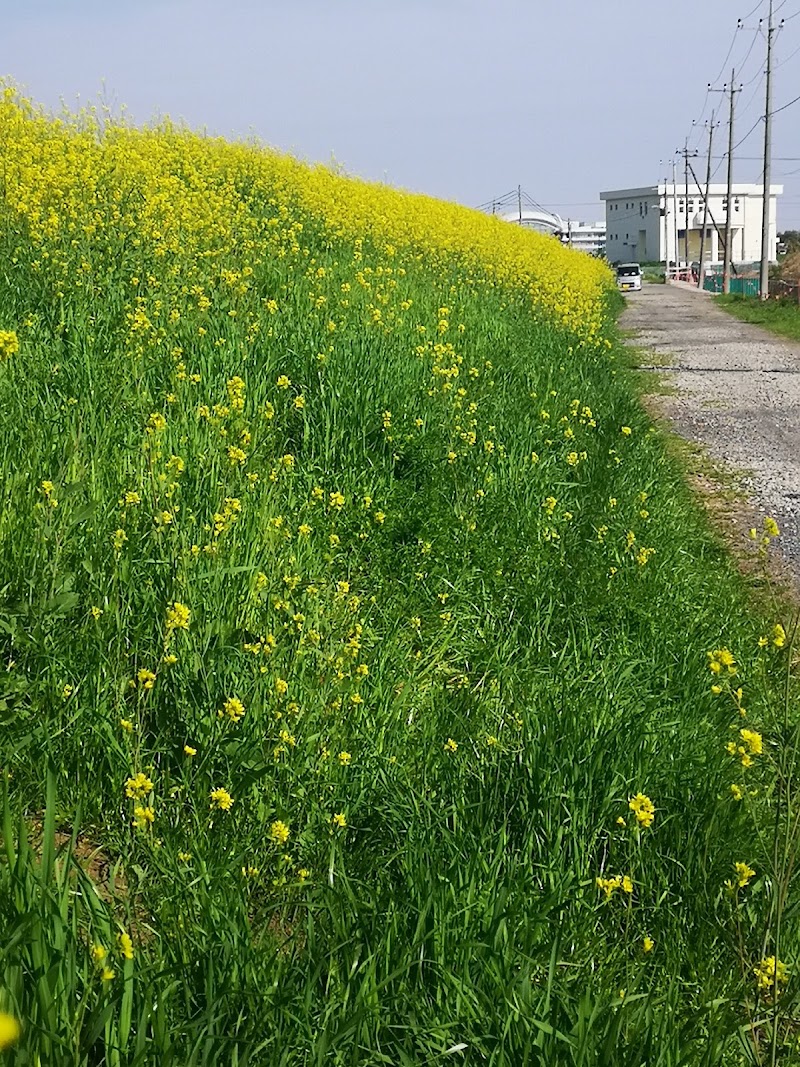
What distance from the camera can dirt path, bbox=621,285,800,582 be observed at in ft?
26.3

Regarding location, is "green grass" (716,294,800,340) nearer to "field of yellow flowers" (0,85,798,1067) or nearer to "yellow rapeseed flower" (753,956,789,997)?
"field of yellow flowers" (0,85,798,1067)

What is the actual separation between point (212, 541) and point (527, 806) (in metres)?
1.45

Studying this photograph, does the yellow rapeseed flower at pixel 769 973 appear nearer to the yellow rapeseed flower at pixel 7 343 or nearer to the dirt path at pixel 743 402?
the yellow rapeseed flower at pixel 7 343

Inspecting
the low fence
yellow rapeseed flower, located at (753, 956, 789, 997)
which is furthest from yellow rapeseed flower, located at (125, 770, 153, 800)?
the low fence

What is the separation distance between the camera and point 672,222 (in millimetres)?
120438

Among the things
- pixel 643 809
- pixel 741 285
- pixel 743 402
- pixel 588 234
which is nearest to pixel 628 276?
pixel 741 285

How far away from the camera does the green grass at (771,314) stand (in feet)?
77.8

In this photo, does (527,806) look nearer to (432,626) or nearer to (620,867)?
(620,867)

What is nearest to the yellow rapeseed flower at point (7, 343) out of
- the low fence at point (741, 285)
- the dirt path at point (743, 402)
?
the dirt path at point (743, 402)

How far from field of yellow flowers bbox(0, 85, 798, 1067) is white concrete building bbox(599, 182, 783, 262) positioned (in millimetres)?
113707

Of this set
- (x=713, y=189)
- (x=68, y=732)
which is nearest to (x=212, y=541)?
(x=68, y=732)

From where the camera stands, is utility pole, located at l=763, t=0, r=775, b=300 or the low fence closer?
utility pole, located at l=763, t=0, r=775, b=300

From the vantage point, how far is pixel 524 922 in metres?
2.59

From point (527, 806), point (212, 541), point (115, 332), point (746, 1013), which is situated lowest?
point (746, 1013)
